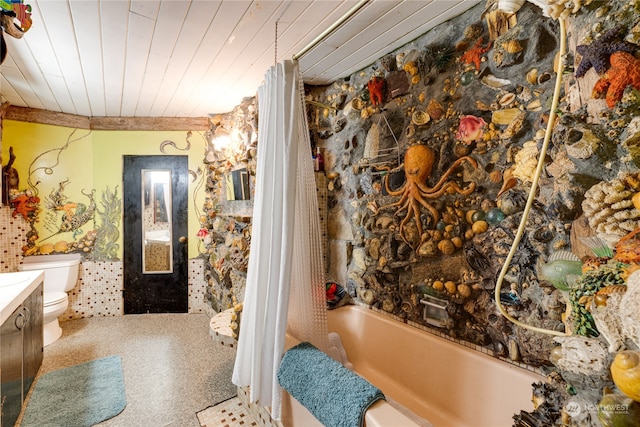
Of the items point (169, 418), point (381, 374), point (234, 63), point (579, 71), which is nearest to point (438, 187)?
point (579, 71)

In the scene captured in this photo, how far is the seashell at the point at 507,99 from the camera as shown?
137cm

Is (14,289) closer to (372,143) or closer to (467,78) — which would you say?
(372,143)

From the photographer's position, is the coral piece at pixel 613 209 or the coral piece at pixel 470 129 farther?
the coral piece at pixel 470 129

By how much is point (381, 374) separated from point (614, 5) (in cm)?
199

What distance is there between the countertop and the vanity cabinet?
0.13 feet

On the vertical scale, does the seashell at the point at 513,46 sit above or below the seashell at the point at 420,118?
above

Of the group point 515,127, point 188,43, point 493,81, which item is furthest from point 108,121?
point 515,127

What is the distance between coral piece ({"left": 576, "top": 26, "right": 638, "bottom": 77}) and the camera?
739 mm

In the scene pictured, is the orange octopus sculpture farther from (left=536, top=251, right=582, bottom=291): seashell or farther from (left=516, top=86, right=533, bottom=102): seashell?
(left=536, top=251, right=582, bottom=291): seashell

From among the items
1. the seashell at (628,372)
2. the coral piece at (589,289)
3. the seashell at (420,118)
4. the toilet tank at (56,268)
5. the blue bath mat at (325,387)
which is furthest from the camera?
the toilet tank at (56,268)

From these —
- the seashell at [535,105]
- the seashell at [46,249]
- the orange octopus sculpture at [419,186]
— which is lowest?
the seashell at [46,249]

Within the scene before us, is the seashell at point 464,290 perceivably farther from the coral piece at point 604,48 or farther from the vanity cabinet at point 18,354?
the vanity cabinet at point 18,354

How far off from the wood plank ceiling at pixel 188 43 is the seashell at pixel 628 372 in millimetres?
1544

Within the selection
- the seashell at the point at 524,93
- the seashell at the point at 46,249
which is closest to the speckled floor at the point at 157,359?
the seashell at the point at 46,249
